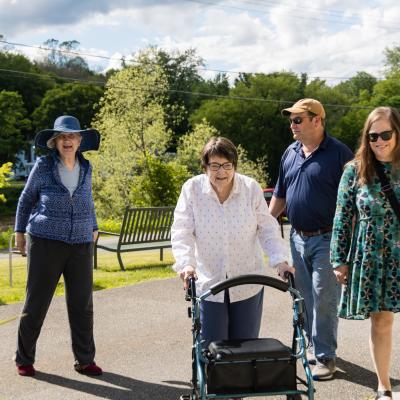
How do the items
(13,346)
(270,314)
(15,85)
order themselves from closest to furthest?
(13,346)
(270,314)
(15,85)

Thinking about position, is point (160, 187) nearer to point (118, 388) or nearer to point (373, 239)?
point (118, 388)

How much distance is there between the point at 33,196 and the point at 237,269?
2.02 meters

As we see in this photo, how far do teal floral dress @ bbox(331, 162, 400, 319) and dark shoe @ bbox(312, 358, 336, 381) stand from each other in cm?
89

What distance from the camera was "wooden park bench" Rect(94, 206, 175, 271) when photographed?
36.5ft

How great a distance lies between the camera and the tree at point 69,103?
69.8 m

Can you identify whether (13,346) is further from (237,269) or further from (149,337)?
(237,269)

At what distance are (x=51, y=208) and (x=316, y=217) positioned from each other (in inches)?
79.5

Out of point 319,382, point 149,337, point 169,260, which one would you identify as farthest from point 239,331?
point 169,260

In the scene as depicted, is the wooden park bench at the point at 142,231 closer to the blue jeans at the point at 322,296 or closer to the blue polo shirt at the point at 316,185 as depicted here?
the blue polo shirt at the point at 316,185

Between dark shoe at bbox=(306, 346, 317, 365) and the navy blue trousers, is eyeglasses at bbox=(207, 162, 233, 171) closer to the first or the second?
the navy blue trousers

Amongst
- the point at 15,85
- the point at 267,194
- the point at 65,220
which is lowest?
the point at 267,194

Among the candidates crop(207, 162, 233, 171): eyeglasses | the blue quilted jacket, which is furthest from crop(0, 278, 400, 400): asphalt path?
crop(207, 162, 233, 171): eyeglasses

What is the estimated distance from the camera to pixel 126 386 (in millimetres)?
5102

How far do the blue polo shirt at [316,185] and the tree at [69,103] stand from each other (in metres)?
65.4
